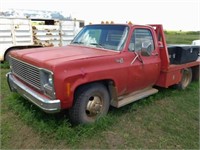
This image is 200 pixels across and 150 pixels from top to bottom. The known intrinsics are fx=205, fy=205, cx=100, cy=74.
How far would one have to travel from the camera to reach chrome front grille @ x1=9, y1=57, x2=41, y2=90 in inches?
137

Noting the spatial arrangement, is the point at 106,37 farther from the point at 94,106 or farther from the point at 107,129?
the point at 107,129

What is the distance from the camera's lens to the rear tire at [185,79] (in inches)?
248

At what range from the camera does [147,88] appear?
5.19 meters

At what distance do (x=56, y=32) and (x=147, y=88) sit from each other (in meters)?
6.20

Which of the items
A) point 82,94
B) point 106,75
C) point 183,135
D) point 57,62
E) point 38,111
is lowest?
point 183,135

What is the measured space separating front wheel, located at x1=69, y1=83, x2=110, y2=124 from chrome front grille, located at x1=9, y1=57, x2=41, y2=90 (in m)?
0.72

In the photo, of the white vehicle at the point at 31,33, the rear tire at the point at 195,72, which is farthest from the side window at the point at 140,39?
the white vehicle at the point at 31,33

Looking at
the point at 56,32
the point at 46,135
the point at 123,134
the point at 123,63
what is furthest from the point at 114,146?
the point at 56,32

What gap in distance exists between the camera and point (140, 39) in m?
4.57

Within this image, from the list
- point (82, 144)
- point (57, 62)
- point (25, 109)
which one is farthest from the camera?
point (25, 109)

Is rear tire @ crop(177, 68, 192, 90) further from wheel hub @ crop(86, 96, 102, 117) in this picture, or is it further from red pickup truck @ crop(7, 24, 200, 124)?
wheel hub @ crop(86, 96, 102, 117)

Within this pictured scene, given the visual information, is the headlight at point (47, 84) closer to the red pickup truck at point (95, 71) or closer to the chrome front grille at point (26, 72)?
the red pickup truck at point (95, 71)

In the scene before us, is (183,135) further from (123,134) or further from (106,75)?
(106,75)

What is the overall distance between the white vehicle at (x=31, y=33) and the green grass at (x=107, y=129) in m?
4.32
